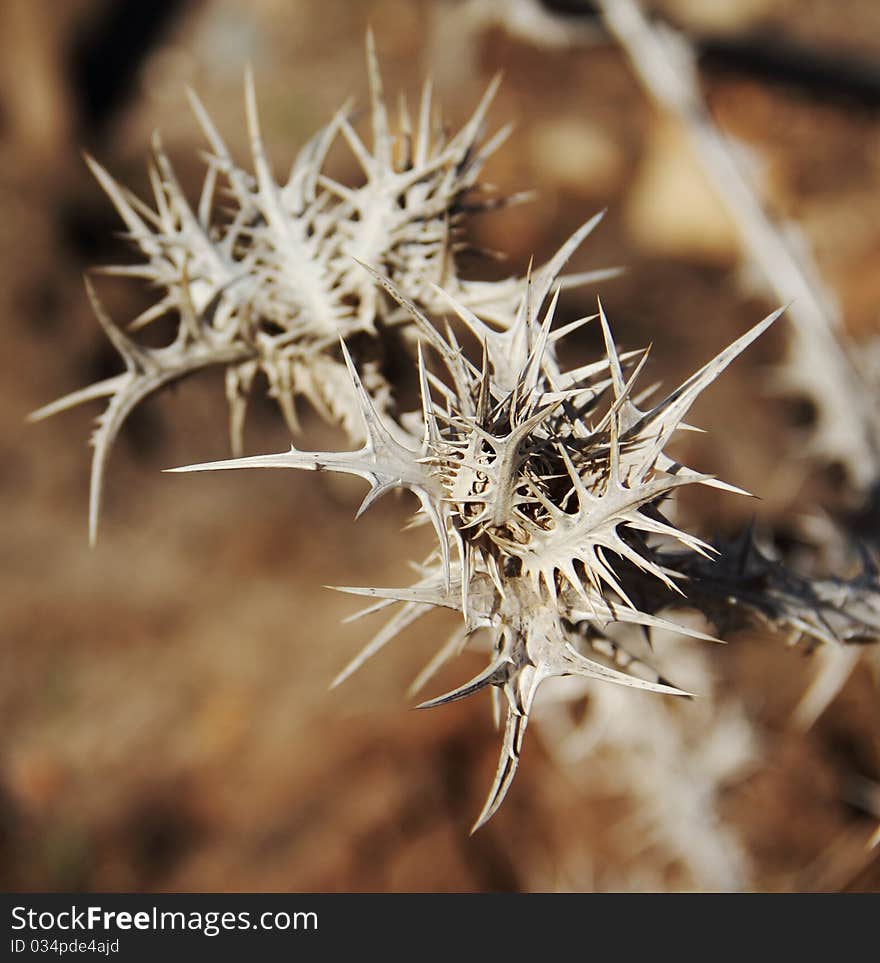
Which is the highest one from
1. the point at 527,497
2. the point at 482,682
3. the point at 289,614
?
the point at 527,497

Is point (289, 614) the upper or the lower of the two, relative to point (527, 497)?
lower

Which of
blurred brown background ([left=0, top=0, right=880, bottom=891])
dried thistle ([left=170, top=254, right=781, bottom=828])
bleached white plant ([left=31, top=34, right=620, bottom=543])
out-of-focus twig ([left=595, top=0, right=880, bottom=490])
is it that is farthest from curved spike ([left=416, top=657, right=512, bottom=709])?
blurred brown background ([left=0, top=0, right=880, bottom=891])

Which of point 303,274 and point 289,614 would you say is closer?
point 303,274

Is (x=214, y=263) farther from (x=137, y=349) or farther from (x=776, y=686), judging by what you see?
(x=776, y=686)

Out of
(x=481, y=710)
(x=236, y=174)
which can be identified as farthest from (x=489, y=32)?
(x=236, y=174)

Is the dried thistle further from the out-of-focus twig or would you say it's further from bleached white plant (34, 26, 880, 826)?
the out-of-focus twig

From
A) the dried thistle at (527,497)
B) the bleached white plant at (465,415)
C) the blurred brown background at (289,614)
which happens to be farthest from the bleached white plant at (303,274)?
the blurred brown background at (289,614)

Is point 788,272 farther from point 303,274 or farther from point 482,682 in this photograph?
point 482,682

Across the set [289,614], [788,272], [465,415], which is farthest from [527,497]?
[289,614]

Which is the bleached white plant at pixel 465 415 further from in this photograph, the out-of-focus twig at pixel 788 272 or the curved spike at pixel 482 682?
the out-of-focus twig at pixel 788 272
